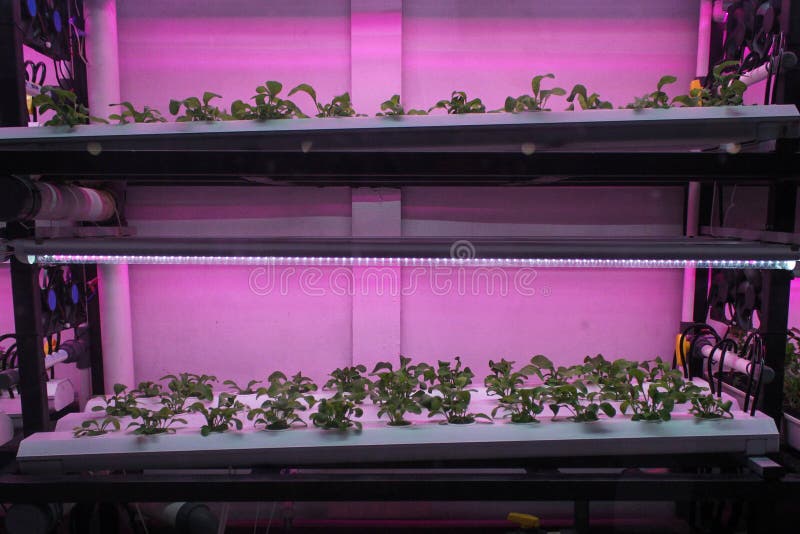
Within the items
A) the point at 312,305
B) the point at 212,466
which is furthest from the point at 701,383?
the point at 212,466

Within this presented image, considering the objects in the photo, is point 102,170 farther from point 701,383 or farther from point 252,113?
point 701,383

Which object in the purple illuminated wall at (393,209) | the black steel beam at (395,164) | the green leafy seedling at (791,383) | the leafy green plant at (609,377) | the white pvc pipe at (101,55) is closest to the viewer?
the black steel beam at (395,164)

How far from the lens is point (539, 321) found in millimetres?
2139

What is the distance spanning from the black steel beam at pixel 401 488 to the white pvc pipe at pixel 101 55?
1.40 metres

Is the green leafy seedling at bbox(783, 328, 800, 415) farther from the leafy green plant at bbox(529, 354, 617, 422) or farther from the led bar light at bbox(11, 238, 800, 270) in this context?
the leafy green plant at bbox(529, 354, 617, 422)

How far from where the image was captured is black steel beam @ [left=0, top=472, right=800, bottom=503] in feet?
4.79

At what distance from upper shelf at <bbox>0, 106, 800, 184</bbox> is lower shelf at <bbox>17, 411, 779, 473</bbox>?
2.59ft

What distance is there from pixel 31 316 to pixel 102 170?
576mm

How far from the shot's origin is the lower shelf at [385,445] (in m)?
1.51

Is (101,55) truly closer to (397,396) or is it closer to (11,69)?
(11,69)

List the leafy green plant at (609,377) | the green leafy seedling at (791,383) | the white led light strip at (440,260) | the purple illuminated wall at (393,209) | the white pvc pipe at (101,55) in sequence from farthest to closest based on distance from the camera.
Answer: the purple illuminated wall at (393,209)
the white pvc pipe at (101,55)
the green leafy seedling at (791,383)
the leafy green plant at (609,377)
the white led light strip at (440,260)

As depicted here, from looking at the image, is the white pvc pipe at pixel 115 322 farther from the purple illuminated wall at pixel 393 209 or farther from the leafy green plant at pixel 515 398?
the leafy green plant at pixel 515 398

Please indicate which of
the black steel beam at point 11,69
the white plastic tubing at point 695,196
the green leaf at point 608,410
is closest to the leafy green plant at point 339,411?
the green leaf at point 608,410

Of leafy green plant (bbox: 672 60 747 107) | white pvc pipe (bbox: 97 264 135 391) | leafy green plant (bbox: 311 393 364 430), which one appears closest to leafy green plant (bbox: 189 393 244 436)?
leafy green plant (bbox: 311 393 364 430)
